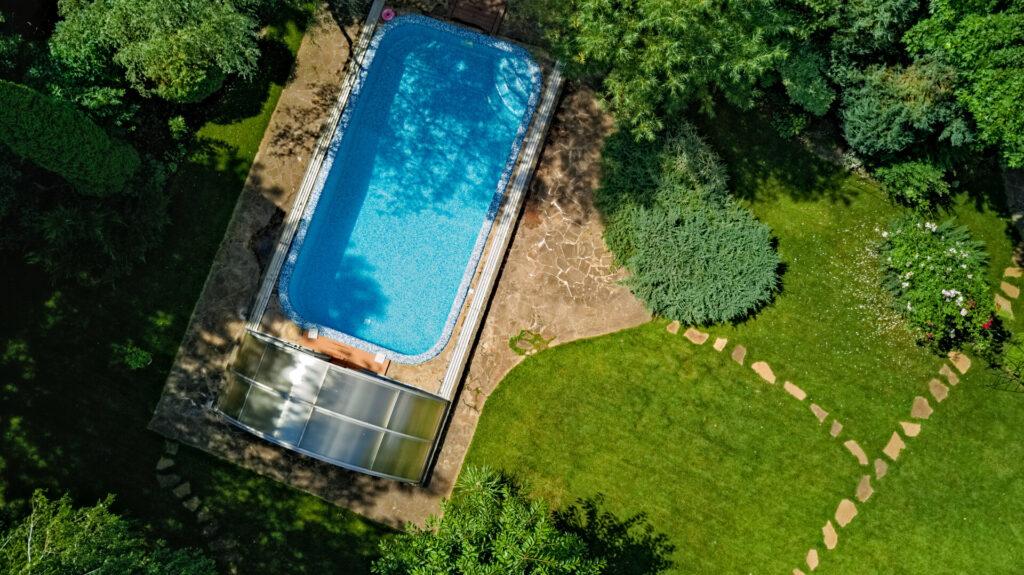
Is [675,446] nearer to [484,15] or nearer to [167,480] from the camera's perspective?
[484,15]

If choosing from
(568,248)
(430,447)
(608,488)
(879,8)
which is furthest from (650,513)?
(879,8)

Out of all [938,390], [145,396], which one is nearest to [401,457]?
[145,396]

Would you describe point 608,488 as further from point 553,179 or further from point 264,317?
point 264,317

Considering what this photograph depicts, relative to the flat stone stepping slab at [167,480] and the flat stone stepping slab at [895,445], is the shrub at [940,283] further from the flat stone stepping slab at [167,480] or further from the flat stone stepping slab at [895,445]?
the flat stone stepping slab at [167,480]

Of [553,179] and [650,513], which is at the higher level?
[553,179]

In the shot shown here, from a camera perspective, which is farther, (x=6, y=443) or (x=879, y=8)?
(x=6, y=443)

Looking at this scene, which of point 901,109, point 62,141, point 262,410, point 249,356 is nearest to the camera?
point 62,141
